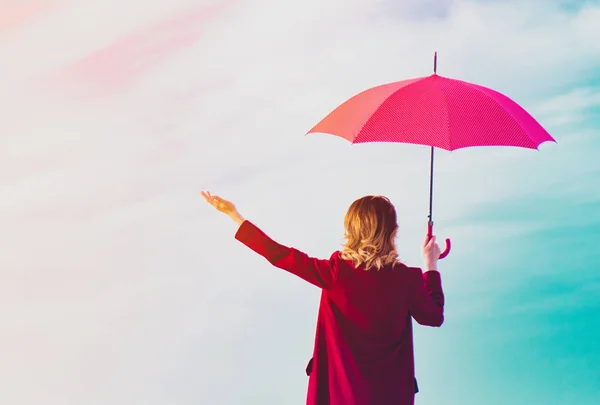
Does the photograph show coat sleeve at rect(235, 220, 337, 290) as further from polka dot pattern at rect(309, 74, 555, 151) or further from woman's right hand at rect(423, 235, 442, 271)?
polka dot pattern at rect(309, 74, 555, 151)

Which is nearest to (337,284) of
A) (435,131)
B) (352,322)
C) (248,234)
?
(352,322)

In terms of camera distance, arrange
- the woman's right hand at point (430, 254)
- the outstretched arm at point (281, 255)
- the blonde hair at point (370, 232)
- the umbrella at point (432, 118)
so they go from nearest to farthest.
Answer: the blonde hair at point (370, 232), the outstretched arm at point (281, 255), the woman's right hand at point (430, 254), the umbrella at point (432, 118)

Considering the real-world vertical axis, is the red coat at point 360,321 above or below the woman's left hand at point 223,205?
below

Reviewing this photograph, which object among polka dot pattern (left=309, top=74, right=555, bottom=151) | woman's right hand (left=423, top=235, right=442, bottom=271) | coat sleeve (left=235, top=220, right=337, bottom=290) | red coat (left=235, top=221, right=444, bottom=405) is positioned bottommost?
red coat (left=235, top=221, right=444, bottom=405)

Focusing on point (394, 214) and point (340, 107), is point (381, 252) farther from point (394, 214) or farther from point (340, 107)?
point (340, 107)

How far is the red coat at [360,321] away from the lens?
503cm

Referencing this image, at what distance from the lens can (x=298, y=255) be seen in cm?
503

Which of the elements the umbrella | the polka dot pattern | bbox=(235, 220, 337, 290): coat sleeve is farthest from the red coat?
the polka dot pattern

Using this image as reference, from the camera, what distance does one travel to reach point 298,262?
5.02 meters

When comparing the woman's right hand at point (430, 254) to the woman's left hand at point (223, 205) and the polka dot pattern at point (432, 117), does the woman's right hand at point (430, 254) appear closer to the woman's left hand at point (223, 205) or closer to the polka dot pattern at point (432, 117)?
the polka dot pattern at point (432, 117)

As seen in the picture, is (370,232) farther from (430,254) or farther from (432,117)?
(432,117)

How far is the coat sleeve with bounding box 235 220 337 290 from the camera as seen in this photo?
16.4ft

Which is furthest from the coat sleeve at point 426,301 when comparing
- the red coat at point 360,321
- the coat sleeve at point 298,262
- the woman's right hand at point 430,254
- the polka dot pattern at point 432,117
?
the polka dot pattern at point 432,117

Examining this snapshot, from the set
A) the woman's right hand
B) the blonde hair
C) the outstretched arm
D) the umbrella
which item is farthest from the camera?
the umbrella
